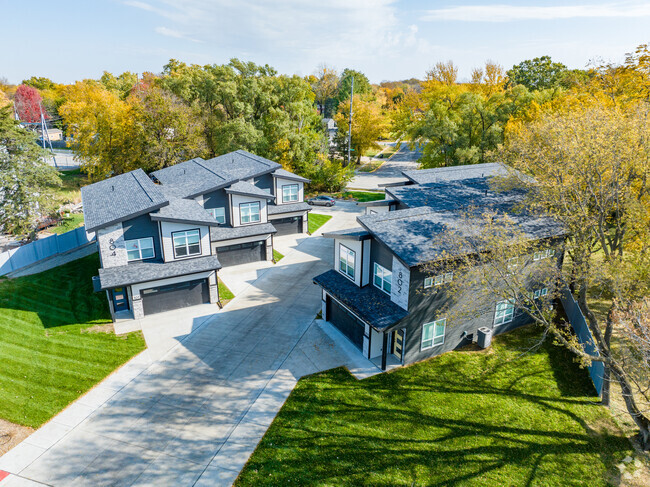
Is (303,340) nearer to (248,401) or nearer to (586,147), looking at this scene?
(248,401)

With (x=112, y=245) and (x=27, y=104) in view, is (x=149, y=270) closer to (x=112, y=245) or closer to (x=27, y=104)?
(x=112, y=245)

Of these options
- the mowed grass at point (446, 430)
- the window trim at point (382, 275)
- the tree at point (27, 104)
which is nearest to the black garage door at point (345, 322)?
the window trim at point (382, 275)

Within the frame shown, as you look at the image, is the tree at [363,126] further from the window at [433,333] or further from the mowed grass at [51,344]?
the window at [433,333]

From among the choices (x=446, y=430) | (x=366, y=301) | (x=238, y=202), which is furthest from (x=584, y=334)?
(x=238, y=202)

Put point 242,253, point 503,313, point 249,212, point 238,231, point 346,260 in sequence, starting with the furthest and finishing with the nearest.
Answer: point 249,212
point 242,253
point 238,231
point 346,260
point 503,313

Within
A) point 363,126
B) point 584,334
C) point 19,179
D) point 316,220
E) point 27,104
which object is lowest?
point 584,334

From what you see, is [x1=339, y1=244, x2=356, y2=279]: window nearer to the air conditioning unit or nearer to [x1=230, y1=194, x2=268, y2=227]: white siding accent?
the air conditioning unit

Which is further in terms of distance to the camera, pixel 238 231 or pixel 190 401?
pixel 238 231
